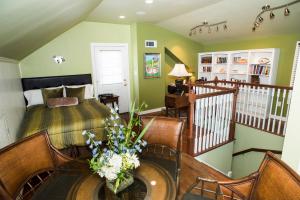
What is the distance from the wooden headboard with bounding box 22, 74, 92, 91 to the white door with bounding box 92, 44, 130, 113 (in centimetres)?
33

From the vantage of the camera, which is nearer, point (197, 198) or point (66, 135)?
point (197, 198)

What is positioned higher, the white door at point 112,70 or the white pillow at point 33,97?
the white door at point 112,70

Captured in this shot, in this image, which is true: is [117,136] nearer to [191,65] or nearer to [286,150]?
[286,150]

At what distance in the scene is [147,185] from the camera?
112 centimetres

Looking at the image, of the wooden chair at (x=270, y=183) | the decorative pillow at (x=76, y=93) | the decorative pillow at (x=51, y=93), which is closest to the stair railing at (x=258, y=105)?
the wooden chair at (x=270, y=183)

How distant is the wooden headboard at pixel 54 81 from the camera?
156 inches

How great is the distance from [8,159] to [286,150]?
2.14 meters

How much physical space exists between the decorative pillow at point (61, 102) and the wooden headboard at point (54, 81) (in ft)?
2.80

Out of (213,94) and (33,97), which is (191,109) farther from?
(33,97)

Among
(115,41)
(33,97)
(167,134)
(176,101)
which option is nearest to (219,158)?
(176,101)

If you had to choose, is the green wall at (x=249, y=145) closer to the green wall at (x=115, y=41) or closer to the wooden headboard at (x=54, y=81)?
the green wall at (x=115, y=41)

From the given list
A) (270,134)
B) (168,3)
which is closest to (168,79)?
(168,3)

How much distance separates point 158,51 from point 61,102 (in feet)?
9.86

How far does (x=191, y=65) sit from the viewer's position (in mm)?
5984
